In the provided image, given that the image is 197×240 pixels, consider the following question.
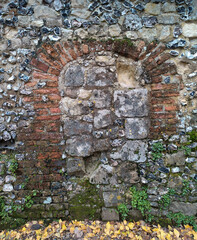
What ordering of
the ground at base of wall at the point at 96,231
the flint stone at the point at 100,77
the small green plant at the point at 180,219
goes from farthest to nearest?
1. the flint stone at the point at 100,77
2. the small green plant at the point at 180,219
3. the ground at base of wall at the point at 96,231

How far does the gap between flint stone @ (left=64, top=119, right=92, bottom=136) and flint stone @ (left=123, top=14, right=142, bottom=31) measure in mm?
1442

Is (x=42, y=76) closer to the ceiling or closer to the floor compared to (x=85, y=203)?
closer to the ceiling

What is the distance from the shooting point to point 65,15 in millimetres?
2279

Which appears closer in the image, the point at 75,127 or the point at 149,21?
the point at 149,21

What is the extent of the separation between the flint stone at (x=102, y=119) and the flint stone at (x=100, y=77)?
0.39 meters

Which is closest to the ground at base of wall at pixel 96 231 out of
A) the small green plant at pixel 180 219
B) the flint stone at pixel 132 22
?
the small green plant at pixel 180 219

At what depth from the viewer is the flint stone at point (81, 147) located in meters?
2.37

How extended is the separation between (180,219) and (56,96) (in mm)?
2364

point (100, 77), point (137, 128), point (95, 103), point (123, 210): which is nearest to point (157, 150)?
point (137, 128)

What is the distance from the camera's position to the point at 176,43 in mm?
2250

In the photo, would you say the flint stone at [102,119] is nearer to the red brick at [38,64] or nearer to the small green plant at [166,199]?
the red brick at [38,64]

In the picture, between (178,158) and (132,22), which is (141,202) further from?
(132,22)

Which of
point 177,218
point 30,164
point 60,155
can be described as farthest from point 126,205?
point 30,164

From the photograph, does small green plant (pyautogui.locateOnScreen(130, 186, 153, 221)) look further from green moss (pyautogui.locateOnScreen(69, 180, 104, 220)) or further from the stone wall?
green moss (pyautogui.locateOnScreen(69, 180, 104, 220))
